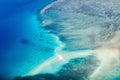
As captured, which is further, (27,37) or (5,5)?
(5,5)

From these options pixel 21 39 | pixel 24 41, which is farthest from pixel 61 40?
pixel 21 39

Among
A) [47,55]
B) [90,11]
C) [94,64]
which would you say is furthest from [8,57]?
[90,11]

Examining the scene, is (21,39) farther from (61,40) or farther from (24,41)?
(61,40)

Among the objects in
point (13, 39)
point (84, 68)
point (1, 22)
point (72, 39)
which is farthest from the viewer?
point (1, 22)

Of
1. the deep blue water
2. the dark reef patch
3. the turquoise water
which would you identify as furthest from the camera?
the dark reef patch

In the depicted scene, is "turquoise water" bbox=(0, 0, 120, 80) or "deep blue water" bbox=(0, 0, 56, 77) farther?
"deep blue water" bbox=(0, 0, 56, 77)

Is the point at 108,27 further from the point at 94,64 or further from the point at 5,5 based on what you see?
the point at 5,5

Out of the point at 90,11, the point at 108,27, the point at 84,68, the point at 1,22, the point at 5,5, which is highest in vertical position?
the point at 5,5

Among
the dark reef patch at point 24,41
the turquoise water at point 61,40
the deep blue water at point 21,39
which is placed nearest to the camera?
the turquoise water at point 61,40
